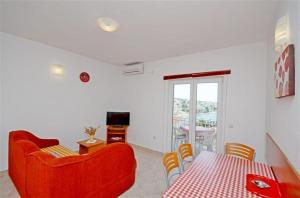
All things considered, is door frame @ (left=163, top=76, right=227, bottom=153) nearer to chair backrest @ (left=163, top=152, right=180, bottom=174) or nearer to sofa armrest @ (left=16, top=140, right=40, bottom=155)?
chair backrest @ (left=163, top=152, right=180, bottom=174)

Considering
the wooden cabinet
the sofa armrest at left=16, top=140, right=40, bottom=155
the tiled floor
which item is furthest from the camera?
the wooden cabinet

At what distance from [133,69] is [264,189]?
3893 mm

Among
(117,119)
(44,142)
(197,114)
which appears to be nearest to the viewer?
(44,142)

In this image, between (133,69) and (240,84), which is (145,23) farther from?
(133,69)

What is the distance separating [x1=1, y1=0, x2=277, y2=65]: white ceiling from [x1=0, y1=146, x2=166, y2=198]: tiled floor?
254 cm

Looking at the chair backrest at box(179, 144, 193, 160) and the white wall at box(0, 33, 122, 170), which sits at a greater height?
the white wall at box(0, 33, 122, 170)

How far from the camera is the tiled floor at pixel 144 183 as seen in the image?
2135mm

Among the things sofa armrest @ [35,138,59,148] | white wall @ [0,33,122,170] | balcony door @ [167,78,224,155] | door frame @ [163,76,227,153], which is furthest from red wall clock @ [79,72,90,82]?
balcony door @ [167,78,224,155]

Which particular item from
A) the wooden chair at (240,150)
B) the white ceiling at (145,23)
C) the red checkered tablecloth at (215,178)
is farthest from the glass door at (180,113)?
the red checkered tablecloth at (215,178)

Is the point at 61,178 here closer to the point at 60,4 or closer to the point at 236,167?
the point at 236,167

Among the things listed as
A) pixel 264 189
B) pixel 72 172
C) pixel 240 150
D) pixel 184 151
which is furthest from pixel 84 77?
pixel 264 189

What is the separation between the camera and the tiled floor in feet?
7.00

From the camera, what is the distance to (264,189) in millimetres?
1194

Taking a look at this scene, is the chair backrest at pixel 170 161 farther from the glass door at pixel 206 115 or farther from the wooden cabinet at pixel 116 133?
the wooden cabinet at pixel 116 133
